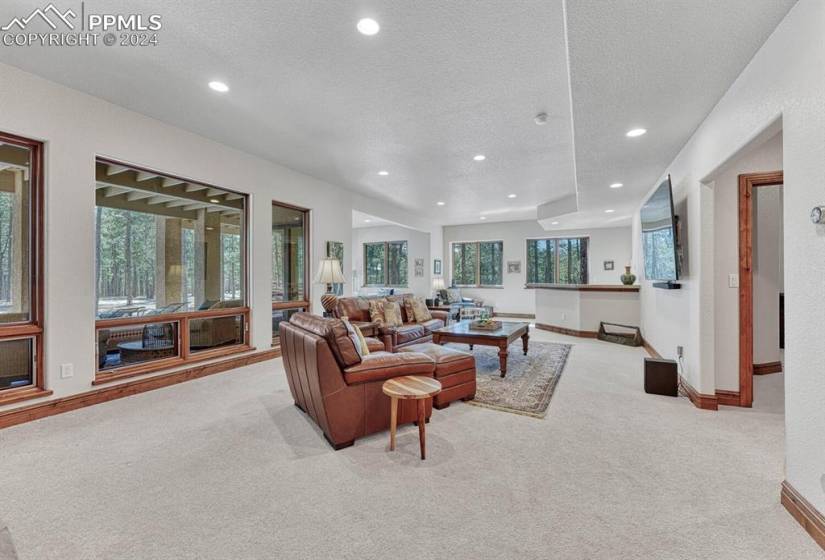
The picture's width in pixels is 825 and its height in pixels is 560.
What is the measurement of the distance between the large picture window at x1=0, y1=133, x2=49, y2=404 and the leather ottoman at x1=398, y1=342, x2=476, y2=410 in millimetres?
3422

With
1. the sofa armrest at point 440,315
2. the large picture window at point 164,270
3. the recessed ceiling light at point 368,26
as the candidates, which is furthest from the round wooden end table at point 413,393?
the sofa armrest at point 440,315

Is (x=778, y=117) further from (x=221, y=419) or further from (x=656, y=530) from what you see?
(x=221, y=419)

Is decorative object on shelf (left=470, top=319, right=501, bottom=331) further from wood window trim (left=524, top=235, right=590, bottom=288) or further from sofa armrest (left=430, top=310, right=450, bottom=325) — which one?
wood window trim (left=524, top=235, right=590, bottom=288)

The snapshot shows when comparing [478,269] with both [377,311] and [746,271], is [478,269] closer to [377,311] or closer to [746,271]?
[377,311]

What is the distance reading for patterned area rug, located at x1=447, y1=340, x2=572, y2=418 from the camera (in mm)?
3381

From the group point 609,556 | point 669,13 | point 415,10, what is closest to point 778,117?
point 669,13

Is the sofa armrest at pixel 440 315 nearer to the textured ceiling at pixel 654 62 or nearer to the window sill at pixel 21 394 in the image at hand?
the textured ceiling at pixel 654 62

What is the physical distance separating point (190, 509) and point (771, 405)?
185 inches

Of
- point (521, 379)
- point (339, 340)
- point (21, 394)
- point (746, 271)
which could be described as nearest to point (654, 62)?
point (746, 271)

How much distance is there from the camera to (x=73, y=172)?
335 cm

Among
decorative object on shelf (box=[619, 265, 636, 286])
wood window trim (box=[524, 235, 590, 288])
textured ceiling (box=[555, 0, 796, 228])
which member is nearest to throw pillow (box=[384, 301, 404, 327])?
textured ceiling (box=[555, 0, 796, 228])

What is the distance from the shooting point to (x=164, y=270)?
4.26 meters

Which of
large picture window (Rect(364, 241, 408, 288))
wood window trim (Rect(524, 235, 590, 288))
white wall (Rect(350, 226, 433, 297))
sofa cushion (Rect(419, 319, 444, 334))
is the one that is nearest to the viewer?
sofa cushion (Rect(419, 319, 444, 334))

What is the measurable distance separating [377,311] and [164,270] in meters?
2.86
